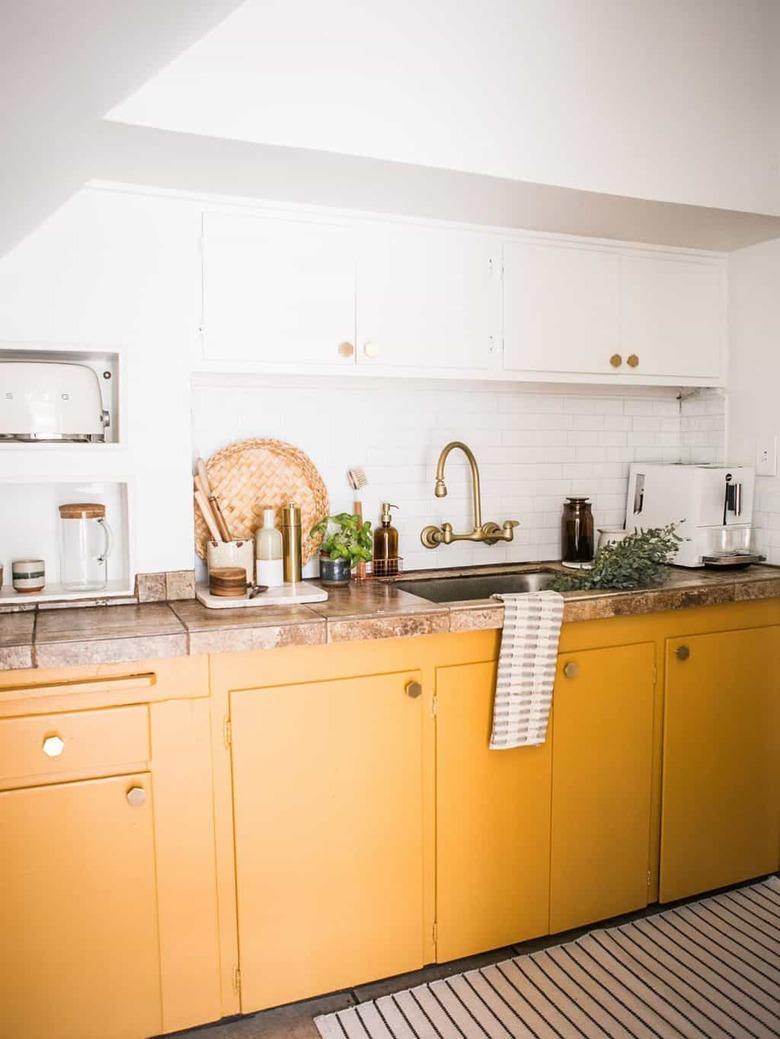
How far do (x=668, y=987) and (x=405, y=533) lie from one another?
1.61 m

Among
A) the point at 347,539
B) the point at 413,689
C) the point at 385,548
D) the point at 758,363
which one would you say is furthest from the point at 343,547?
the point at 758,363

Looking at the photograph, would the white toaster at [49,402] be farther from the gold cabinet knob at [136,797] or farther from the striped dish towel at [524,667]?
the striped dish towel at [524,667]

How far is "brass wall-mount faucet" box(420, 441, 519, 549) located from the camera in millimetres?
2946

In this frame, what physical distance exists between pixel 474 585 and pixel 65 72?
79.7 inches

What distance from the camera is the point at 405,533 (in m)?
3.05

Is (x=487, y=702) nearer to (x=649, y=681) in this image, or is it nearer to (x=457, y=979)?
(x=649, y=681)

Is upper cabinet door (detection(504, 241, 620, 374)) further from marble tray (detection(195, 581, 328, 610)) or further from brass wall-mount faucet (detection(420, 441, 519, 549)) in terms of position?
marble tray (detection(195, 581, 328, 610))

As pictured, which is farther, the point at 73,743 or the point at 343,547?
the point at 343,547

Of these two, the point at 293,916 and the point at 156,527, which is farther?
the point at 156,527

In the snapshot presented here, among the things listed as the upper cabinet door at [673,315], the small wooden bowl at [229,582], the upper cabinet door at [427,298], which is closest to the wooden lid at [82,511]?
the small wooden bowl at [229,582]

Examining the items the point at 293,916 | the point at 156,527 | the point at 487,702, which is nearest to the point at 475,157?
the point at 156,527

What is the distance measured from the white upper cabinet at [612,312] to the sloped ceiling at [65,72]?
1370 mm

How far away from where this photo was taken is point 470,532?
3146mm

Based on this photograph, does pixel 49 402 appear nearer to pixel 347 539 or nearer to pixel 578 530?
pixel 347 539
